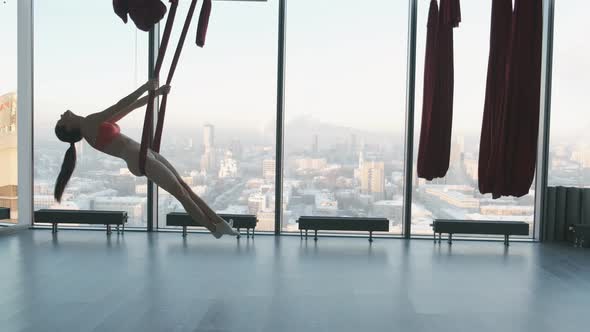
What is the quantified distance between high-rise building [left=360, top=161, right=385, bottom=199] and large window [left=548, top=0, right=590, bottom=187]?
9.13 feet

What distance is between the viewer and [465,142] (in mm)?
7887

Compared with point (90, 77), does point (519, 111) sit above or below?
below

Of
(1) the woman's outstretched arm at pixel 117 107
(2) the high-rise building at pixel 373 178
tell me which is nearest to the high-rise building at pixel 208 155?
(2) the high-rise building at pixel 373 178

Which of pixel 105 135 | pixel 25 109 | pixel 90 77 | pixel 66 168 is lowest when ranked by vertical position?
pixel 66 168

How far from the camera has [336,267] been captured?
601cm

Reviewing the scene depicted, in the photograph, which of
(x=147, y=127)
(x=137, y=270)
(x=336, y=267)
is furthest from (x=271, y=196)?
(x=147, y=127)

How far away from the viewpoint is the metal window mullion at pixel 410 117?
7766mm

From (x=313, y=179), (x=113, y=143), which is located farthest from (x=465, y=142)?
(x=113, y=143)

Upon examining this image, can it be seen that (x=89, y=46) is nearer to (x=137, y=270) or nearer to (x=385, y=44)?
(x=137, y=270)

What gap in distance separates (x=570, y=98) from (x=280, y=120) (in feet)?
15.6

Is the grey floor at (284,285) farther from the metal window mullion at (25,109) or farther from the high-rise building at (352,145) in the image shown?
the high-rise building at (352,145)

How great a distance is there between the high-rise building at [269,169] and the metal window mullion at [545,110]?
172 inches

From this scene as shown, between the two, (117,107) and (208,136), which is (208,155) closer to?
(208,136)

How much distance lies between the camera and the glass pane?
7.80m
